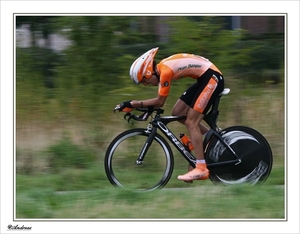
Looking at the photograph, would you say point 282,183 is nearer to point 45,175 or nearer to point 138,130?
point 138,130

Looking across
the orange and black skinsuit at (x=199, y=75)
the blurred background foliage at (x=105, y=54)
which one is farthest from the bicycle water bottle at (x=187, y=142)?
the blurred background foliage at (x=105, y=54)

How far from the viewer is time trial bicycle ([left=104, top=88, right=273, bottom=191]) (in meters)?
7.46

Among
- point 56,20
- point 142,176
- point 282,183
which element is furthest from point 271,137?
point 56,20

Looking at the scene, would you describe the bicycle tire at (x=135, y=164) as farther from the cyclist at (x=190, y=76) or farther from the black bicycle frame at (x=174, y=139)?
the cyclist at (x=190, y=76)

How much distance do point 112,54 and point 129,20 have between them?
640 millimetres

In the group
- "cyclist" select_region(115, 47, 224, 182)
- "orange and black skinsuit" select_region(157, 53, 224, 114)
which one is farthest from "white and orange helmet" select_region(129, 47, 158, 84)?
"orange and black skinsuit" select_region(157, 53, 224, 114)

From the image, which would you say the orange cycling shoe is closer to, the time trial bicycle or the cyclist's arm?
the time trial bicycle

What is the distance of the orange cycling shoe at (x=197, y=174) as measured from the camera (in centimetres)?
736

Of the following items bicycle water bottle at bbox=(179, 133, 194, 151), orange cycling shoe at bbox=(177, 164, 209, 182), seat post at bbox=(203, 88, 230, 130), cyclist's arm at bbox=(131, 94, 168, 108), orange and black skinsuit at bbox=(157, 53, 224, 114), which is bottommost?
orange cycling shoe at bbox=(177, 164, 209, 182)

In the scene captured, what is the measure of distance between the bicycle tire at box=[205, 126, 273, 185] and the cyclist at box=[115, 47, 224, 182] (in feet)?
0.69

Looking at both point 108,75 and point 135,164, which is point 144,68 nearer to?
point 135,164

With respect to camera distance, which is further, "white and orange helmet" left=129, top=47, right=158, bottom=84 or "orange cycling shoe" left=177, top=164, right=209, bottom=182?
"orange cycling shoe" left=177, top=164, right=209, bottom=182

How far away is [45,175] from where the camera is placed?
8.36 meters

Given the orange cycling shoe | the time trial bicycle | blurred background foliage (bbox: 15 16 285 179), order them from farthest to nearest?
blurred background foliage (bbox: 15 16 285 179) < the time trial bicycle < the orange cycling shoe
